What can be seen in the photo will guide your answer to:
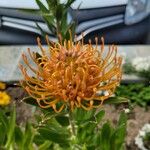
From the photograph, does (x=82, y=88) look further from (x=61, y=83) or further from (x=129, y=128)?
(x=129, y=128)

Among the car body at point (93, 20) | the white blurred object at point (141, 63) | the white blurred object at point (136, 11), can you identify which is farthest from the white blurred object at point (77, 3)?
the white blurred object at point (141, 63)

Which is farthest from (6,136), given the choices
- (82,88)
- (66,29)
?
(82,88)

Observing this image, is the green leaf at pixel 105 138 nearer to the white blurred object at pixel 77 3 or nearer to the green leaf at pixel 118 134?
the green leaf at pixel 118 134

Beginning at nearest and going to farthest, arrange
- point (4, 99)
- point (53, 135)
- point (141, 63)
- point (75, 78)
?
point (75, 78) < point (53, 135) < point (4, 99) < point (141, 63)

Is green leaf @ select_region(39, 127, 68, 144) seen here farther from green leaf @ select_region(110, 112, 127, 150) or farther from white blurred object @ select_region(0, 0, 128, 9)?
white blurred object @ select_region(0, 0, 128, 9)

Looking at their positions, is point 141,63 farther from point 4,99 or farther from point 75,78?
point 75,78

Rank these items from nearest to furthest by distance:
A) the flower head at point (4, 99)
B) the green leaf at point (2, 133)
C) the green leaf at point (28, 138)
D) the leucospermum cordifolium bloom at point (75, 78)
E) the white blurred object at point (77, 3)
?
the leucospermum cordifolium bloom at point (75, 78)
the green leaf at point (2, 133)
the green leaf at point (28, 138)
the flower head at point (4, 99)
the white blurred object at point (77, 3)

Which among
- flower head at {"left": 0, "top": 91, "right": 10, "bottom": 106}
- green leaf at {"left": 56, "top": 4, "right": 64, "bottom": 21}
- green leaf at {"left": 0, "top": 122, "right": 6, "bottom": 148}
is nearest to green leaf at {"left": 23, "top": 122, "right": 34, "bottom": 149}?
green leaf at {"left": 0, "top": 122, "right": 6, "bottom": 148}

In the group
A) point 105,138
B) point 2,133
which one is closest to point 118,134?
point 105,138
